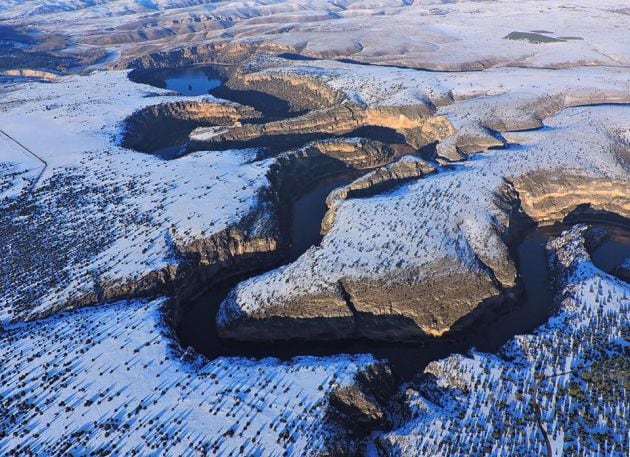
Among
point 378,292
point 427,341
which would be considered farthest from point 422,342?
point 378,292

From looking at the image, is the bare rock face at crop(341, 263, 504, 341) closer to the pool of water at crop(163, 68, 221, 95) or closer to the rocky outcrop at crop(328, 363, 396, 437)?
the rocky outcrop at crop(328, 363, 396, 437)

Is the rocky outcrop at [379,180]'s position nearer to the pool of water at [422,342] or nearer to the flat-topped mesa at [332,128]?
the flat-topped mesa at [332,128]

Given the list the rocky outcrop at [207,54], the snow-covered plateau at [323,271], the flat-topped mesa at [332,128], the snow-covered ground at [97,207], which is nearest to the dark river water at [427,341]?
the snow-covered plateau at [323,271]

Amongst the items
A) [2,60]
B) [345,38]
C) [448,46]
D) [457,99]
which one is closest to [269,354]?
[457,99]

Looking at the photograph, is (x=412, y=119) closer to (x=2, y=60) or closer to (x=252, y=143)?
(x=252, y=143)

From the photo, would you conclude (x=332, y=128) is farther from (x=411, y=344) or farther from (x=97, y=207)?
(x=411, y=344)

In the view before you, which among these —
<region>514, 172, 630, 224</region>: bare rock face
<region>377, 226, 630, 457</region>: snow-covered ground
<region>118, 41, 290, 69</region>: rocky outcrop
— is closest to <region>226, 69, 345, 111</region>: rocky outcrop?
<region>118, 41, 290, 69</region>: rocky outcrop
